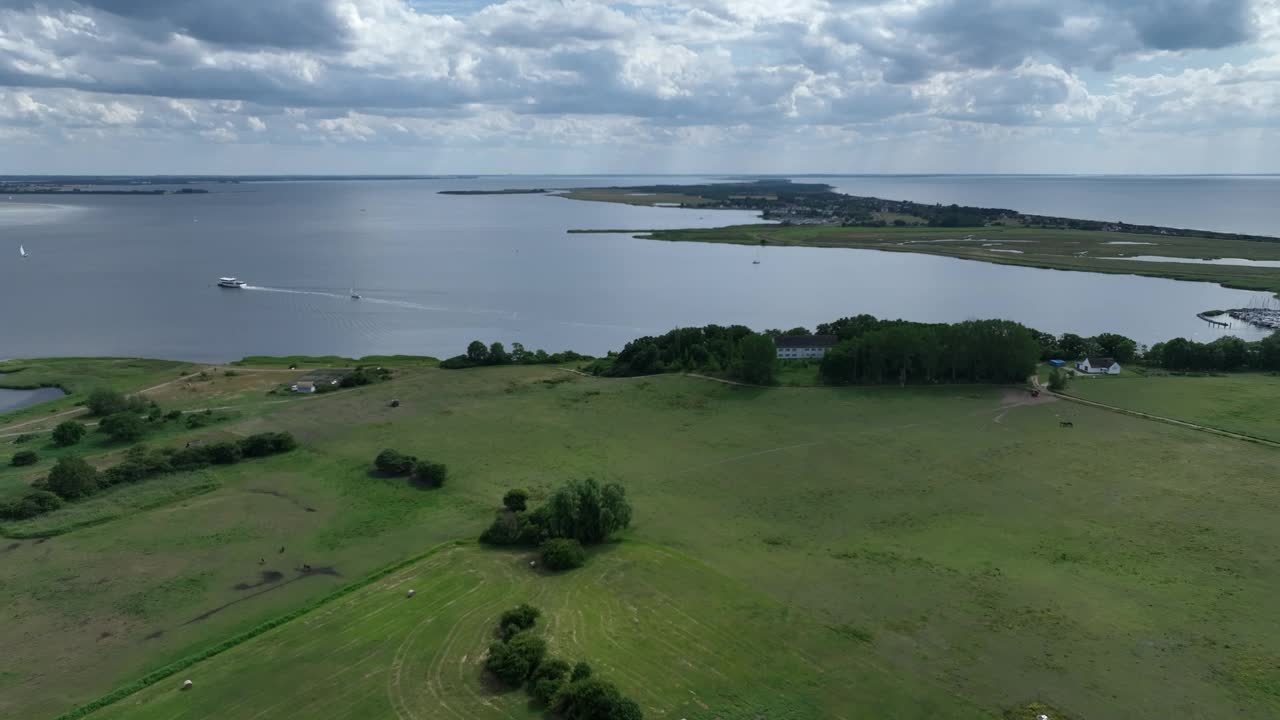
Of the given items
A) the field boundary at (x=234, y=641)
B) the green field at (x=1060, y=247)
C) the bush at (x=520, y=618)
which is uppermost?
the green field at (x=1060, y=247)

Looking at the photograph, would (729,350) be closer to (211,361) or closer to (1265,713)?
(1265,713)

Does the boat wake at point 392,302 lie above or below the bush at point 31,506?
above

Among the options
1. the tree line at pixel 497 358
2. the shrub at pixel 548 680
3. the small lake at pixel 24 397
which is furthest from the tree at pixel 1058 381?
the small lake at pixel 24 397

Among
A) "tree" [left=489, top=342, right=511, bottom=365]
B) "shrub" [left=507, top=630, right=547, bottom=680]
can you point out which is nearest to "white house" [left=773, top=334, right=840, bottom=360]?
"tree" [left=489, top=342, right=511, bottom=365]

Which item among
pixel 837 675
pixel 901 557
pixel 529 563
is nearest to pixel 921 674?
pixel 837 675

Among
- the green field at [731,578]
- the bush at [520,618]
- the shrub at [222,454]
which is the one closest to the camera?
the green field at [731,578]

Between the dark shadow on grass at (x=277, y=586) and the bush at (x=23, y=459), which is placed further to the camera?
the bush at (x=23, y=459)

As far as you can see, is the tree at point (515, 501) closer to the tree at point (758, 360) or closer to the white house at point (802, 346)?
the tree at point (758, 360)

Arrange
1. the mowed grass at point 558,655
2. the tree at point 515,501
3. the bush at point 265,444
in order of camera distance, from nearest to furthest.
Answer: the mowed grass at point 558,655 → the tree at point 515,501 → the bush at point 265,444

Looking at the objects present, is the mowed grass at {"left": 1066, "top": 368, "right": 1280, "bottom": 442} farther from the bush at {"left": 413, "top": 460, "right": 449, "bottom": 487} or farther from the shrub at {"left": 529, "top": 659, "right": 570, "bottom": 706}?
the shrub at {"left": 529, "top": 659, "right": 570, "bottom": 706}
